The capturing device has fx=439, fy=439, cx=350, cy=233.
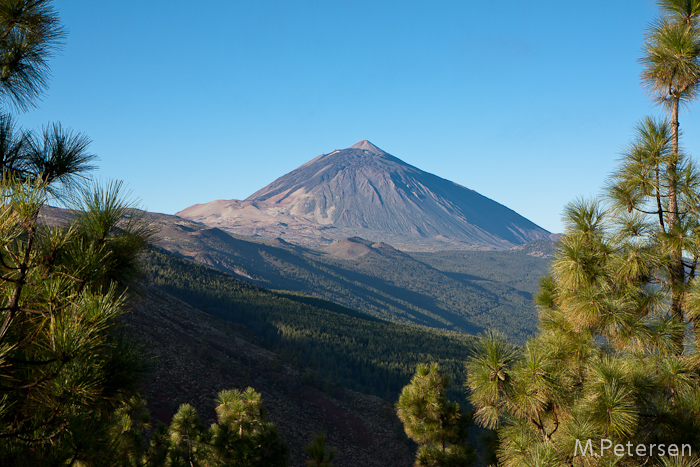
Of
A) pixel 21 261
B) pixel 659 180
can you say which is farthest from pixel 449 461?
pixel 21 261

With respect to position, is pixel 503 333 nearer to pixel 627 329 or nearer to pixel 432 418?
pixel 627 329

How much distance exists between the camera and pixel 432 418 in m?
11.5

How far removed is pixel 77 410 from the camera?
294 cm

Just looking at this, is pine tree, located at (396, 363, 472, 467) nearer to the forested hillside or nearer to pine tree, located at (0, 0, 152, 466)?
pine tree, located at (0, 0, 152, 466)

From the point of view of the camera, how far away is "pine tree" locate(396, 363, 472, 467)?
37.1ft

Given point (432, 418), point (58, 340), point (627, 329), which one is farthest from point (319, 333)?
point (58, 340)

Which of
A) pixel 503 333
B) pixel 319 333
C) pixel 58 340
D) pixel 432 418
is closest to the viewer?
pixel 58 340

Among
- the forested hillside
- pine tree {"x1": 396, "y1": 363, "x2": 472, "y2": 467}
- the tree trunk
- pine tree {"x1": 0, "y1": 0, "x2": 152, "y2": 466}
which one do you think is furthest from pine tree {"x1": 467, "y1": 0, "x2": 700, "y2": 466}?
the forested hillside

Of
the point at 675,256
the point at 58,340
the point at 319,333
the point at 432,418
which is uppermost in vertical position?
the point at 675,256

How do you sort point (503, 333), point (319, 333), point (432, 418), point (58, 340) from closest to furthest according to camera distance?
point (58, 340)
point (503, 333)
point (432, 418)
point (319, 333)

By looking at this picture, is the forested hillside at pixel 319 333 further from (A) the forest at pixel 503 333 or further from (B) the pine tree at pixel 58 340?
(B) the pine tree at pixel 58 340

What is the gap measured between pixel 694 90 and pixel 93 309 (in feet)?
24.8

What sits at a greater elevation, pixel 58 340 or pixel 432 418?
pixel 58 340

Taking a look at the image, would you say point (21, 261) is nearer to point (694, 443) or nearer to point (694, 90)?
point (694, 443)
